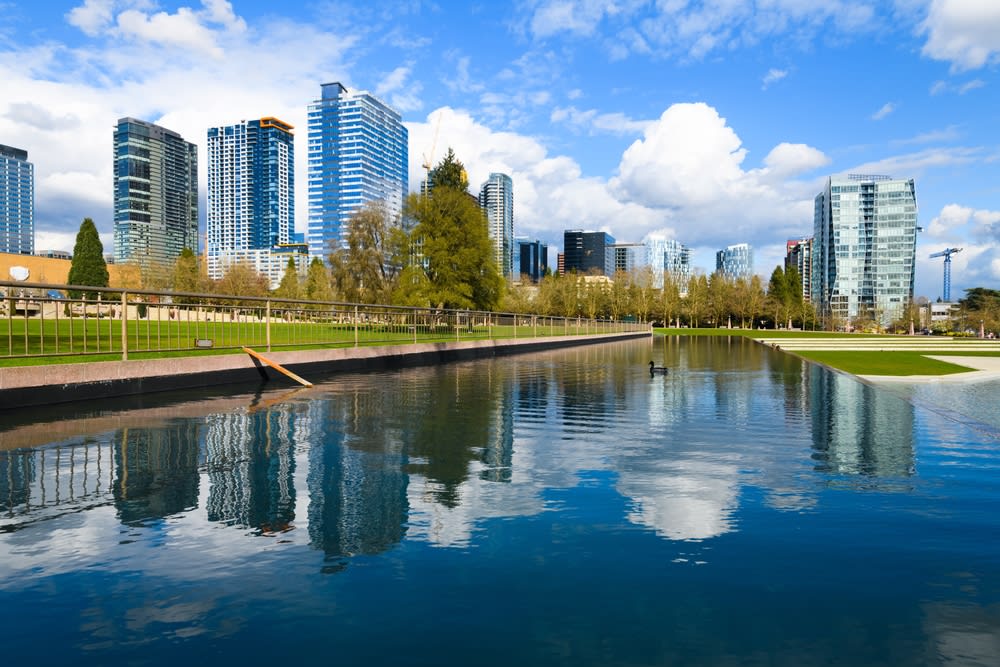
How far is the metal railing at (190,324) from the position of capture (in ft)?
39.4

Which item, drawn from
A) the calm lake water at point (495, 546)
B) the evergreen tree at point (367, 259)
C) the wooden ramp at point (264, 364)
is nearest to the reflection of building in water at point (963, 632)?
the calm lake water at point (495, 546)

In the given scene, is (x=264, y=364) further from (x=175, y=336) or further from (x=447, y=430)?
(x=447, y=430)

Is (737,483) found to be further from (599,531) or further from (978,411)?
(978,411)

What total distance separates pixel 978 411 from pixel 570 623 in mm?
10257

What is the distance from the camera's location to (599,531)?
4090 mm

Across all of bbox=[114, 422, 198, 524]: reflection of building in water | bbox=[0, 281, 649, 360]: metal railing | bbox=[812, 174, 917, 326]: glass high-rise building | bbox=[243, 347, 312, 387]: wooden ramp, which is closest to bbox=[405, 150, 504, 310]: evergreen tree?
bbox=[0, 281, 649, 360]: metal railing

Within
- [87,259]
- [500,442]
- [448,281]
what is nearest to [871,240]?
[448,281]

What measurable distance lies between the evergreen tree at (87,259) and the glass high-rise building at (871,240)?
179m

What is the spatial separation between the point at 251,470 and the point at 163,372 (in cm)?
765

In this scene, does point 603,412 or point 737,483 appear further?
point 603,412

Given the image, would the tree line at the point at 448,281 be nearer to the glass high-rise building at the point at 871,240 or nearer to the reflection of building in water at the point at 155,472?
the reflection of building in water at the point at 155,472

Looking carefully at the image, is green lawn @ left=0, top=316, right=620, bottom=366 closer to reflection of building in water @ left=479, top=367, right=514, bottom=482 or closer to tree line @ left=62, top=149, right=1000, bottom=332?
reflection of building in water @ left=479, top=367, right=514, bottom=482

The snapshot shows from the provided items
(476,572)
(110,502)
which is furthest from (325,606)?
(110,502)

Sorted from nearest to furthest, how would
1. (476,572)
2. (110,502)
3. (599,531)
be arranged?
(476,572), (599,531), (110,502)
